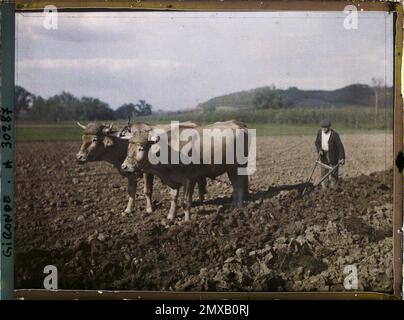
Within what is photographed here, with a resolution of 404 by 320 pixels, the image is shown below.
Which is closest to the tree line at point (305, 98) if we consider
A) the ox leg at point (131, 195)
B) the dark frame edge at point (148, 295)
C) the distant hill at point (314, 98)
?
the distant hill at point (314, 98)

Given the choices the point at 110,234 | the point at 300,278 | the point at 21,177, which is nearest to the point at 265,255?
the point at 300,278

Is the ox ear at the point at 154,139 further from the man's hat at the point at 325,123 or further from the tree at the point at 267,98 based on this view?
the man's hat at the point at 325,123

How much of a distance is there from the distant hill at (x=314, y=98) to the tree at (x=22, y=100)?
121cm

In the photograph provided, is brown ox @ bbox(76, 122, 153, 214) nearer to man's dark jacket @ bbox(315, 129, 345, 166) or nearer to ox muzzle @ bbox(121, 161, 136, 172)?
ox muzzle @ bbox(121, 161, 136, 172)

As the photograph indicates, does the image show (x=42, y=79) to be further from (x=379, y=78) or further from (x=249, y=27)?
(x=379, y=78)

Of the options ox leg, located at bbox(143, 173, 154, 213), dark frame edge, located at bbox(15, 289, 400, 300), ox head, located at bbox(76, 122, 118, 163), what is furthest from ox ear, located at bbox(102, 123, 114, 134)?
dark frame edge, located at bbox(15, 289, 400, 300)

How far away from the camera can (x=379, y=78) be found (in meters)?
4.02

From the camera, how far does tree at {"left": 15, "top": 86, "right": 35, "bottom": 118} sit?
3955mm

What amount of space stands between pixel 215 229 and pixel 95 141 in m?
1.10

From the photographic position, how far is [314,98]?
4.05 metres

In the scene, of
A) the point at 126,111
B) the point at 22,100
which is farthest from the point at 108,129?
the point at 22,100

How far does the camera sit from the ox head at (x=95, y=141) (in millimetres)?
4098

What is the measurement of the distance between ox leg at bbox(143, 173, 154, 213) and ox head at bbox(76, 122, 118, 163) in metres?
0.37
